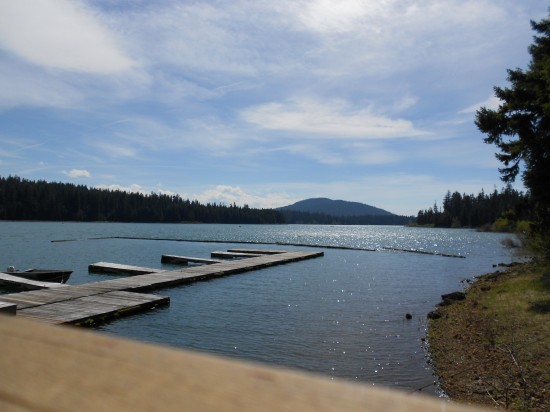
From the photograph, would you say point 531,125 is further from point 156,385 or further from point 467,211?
point 467,211

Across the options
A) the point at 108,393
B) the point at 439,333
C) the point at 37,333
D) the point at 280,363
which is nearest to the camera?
the point at 108,393

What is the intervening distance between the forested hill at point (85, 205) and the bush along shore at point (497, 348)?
159758 millimetres

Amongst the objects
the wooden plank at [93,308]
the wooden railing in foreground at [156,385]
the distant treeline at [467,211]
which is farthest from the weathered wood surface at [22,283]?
the distant treeline at [467,211]

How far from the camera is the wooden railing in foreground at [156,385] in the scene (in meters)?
1.06

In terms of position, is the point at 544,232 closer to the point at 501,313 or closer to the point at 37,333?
the point at 501,313

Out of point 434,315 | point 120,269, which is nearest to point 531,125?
point 434,315

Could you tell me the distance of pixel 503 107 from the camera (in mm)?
20266

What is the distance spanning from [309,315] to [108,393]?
53.1 ft

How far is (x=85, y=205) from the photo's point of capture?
163m

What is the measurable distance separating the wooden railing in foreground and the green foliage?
62.0ft

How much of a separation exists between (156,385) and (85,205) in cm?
17638

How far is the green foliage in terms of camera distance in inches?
722

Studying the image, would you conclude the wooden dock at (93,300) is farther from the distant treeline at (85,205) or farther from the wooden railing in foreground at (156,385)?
A: the distant treeline at (85,205)

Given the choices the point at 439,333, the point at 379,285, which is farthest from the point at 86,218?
the point at 439,333
